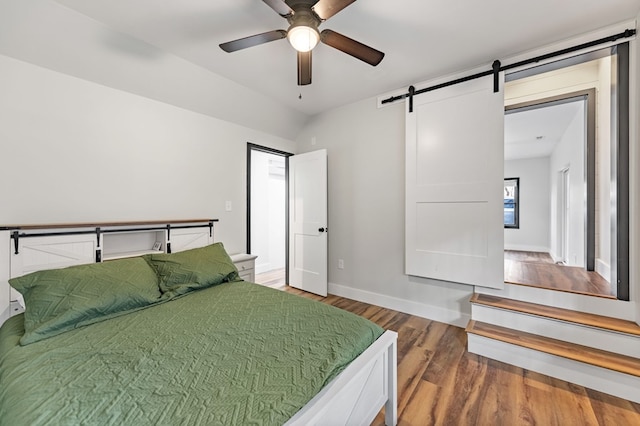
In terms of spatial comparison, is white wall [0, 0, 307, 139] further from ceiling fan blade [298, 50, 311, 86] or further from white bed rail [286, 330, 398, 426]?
white bed rail [286, 330, 398, 426]

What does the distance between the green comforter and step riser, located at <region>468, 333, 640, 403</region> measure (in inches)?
53.2

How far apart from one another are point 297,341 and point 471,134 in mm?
2556

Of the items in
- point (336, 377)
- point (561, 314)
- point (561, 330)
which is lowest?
point (561, 330)

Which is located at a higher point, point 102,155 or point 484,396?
point 102,155

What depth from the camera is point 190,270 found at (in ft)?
6.80

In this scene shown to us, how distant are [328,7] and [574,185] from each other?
15.4ft

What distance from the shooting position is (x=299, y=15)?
1.60 meters

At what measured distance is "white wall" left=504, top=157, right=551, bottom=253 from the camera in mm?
6188

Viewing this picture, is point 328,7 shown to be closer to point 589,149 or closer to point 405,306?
point 405,306

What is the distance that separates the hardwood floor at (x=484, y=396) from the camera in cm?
159

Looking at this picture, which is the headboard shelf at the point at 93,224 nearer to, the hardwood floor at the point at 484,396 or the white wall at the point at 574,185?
the hardwood floor at the point at 484,396

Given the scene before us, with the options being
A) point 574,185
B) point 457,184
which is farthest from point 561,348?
point 574,185

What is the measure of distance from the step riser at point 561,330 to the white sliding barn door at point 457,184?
283 millimetres

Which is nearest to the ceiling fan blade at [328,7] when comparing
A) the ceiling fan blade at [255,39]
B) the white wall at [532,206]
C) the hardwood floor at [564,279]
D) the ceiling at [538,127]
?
the ceiling fan blade at [255,39]
